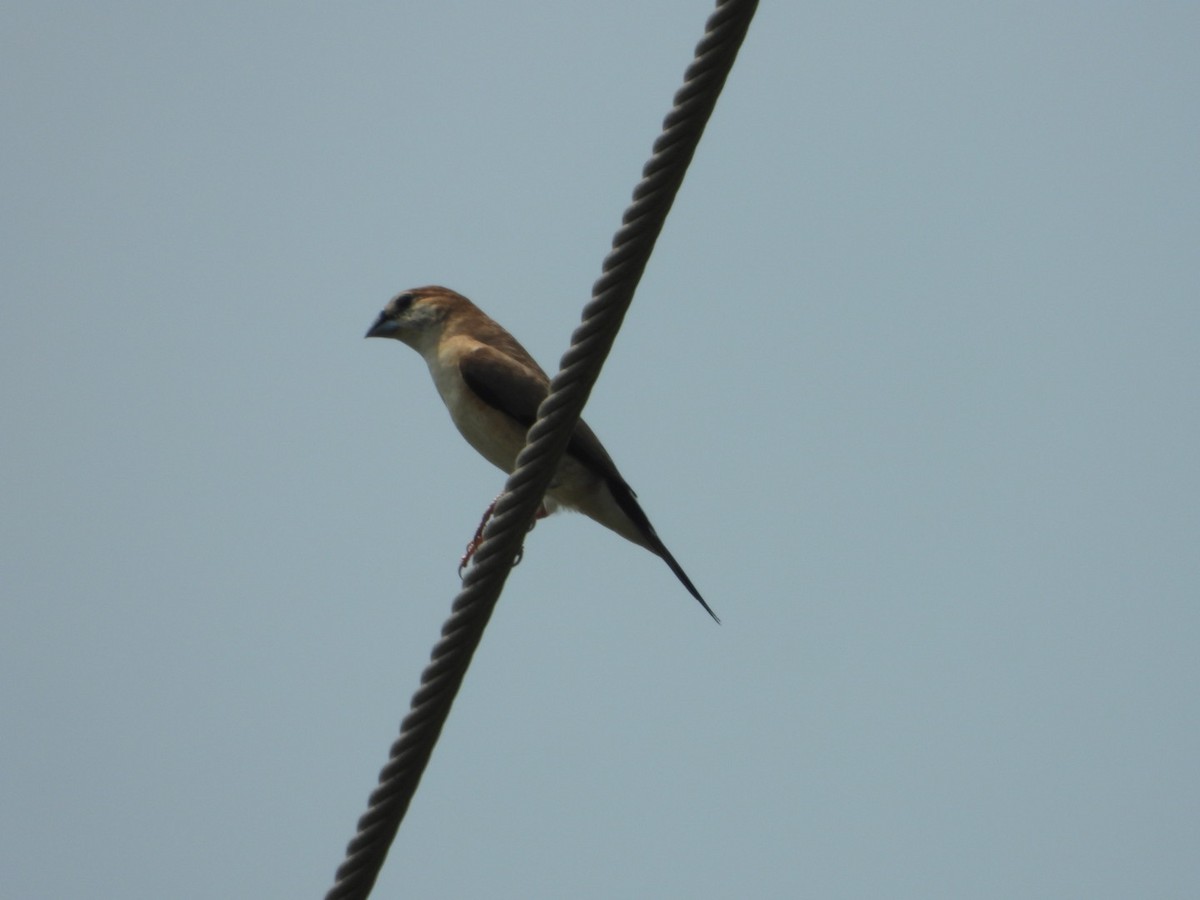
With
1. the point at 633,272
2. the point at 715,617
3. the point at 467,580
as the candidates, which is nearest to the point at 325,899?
the point at 467,580

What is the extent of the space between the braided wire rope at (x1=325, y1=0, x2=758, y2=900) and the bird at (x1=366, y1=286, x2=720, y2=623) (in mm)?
2948

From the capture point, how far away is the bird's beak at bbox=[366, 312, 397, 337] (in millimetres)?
8258

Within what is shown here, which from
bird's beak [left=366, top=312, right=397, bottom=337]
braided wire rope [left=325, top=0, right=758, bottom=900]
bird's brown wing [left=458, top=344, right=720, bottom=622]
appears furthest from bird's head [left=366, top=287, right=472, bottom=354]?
braided wire rope [left=325, top=0, right=758, bottom=900]

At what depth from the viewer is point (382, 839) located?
3.26 m

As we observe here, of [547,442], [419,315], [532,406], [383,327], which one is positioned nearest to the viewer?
[547,442]

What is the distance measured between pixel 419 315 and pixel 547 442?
16.0 ft

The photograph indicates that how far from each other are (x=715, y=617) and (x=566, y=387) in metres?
3.19

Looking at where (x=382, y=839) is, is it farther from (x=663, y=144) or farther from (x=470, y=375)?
(x=470, y=375)

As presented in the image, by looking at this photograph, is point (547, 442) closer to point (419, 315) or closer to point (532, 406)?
point (532, 406)

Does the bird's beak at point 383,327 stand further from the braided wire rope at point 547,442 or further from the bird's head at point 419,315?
the braided wire rope at point 547,442

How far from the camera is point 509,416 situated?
22.9ft

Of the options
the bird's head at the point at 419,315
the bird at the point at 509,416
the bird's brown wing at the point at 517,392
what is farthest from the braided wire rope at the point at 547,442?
the bird's head at the point at 419,315

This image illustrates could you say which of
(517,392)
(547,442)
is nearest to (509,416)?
(517,392)

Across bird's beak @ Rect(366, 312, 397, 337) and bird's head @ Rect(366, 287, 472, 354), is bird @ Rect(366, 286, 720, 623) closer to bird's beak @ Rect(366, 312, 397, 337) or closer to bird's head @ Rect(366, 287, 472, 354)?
bird's head @ Rect(366, 287, 472, 354)
